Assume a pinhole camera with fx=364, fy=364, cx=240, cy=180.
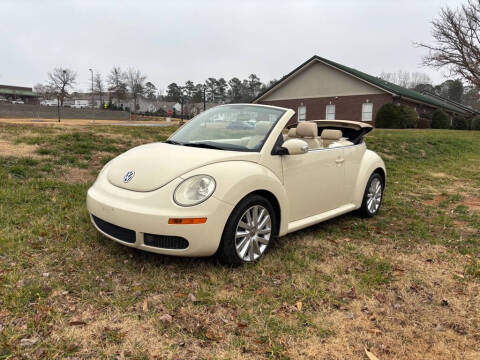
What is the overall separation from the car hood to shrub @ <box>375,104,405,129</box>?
24229 mm

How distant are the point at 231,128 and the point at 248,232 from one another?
131 centimetres

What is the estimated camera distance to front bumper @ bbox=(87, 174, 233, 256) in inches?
119

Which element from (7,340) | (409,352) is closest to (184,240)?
(7,340)

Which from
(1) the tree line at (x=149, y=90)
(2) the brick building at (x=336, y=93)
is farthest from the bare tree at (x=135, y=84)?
(2) the brick building at (x=336, y=93)

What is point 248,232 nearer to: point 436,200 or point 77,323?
point 77,323

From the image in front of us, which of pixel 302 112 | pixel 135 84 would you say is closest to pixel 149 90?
pixel 135 84

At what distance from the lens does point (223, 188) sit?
3162mm

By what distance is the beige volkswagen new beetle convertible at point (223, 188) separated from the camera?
3.08 metres

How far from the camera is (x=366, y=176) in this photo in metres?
5.15

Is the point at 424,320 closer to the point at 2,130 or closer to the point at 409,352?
the point at 409,352

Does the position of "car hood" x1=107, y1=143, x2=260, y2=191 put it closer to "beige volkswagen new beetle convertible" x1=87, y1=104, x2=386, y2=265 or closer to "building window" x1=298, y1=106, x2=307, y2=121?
"beige volkswagen new beetle convertible" x1=87, y1=104, x2=386, y2=265

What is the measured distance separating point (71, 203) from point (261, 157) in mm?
2975

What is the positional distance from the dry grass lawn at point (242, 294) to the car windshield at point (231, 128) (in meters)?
1.21

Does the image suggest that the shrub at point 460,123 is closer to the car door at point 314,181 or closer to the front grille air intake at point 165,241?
the car door at point 314,181
